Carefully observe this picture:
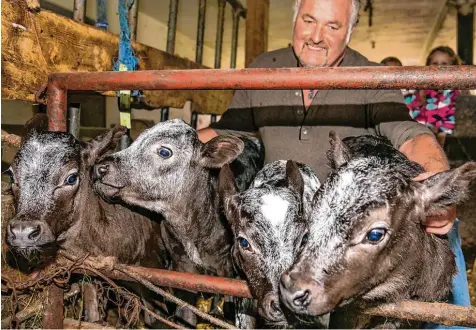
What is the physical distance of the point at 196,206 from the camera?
321 cm

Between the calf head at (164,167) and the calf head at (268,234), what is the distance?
1.66 feet

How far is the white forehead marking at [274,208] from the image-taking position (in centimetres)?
233

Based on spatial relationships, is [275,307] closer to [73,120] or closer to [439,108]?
[73,120]

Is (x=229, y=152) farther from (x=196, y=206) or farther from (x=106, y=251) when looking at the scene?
(x=106, y=251)

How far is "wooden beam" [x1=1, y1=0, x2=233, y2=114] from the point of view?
292 centimetres

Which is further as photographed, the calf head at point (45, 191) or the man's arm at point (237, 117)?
the man's arm at point (237, 117)

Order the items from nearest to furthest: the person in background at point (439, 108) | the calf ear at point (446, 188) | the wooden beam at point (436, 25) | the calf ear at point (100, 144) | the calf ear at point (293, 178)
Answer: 1. the calf ear at point (446, 188)
2. the calf ear at point (293, 178)
3. the calf ear at point (100, 144)
4. the person in background at point (439, 108)
5. the wooden beam at point (436, 25)

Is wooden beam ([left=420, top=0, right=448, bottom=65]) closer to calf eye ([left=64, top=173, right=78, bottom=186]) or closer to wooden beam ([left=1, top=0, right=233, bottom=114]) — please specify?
wooden beam ([left=1, top=0, right=233, bottom=114])

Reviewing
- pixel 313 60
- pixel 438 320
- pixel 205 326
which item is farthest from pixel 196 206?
pixel 438 320

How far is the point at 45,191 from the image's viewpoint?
99.4 inches

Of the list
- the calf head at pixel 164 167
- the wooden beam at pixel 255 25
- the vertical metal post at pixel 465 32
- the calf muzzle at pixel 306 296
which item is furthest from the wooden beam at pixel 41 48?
the vertical metal post at pixel 465 32

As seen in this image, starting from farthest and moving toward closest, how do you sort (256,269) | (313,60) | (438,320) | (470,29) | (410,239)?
1. (470,29)
2. (313,60)
3. (256,269)
4. (410,239)
5. (438,320)

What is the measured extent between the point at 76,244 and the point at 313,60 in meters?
2.37

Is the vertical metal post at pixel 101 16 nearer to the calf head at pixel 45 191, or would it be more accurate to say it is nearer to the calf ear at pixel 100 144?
the calf ear at pixel 100 144
